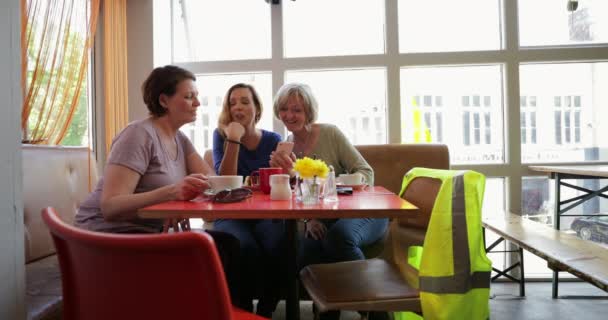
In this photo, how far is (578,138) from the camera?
3.26 meters

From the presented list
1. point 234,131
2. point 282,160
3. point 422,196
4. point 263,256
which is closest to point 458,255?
point 422,196

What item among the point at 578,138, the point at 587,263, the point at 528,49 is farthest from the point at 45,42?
the point at 578,138

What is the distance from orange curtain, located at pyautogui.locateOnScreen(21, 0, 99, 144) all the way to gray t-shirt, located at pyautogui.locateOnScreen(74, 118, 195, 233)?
103 centimetres

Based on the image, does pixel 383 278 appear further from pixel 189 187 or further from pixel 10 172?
pixel 10 172

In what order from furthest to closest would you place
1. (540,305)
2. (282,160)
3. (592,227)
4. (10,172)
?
(592,227) < (540,305) < (282,160) < (10,172)

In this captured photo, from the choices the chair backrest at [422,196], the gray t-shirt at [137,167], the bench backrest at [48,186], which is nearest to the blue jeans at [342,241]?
the chair backrest at [422,196]

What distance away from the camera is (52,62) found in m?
2.33

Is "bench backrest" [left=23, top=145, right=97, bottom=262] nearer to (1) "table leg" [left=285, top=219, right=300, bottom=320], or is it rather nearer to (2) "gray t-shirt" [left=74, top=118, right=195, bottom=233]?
(2) "gray t-shirt" [left=74, top=118, right=195, bottom=233]

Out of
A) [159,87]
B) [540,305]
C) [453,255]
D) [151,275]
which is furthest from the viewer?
[540,305]

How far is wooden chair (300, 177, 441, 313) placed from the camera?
132 cm

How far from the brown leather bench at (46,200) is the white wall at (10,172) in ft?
1.01

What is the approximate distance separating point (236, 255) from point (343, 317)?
3.84 ft

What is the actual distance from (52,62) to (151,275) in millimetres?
2321

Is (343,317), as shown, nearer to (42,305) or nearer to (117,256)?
(42,305)
